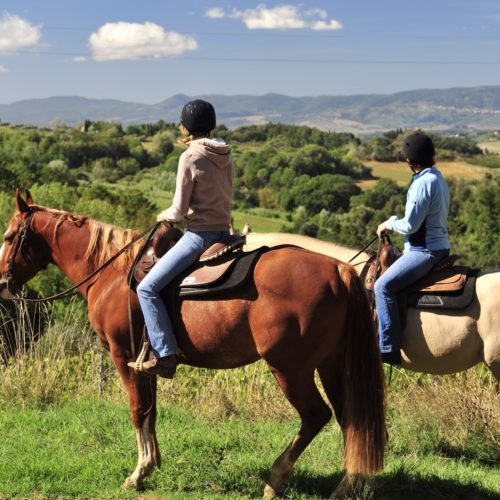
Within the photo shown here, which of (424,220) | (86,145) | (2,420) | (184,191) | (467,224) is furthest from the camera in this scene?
(86,145)

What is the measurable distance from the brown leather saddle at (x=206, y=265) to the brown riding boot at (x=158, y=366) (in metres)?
0.48

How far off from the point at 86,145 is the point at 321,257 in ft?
380

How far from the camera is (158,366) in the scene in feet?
16.1

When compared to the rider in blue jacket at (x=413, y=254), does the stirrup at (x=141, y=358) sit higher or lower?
lower

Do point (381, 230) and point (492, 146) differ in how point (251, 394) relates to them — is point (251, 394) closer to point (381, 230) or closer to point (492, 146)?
point (381, 230)

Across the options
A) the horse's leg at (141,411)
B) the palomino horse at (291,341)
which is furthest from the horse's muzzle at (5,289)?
the horse's leg at (141,411)

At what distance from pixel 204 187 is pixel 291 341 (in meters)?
1.21

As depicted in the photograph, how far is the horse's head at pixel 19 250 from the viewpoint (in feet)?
18.1

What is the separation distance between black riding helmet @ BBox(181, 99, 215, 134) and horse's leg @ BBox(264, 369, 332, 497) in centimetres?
175

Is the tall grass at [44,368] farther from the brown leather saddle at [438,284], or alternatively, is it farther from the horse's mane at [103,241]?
the brown leather saddle at [438,284]

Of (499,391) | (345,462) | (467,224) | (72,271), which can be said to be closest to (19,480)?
(72,271)

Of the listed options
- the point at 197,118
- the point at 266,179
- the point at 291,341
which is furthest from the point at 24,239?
the point at 266,179

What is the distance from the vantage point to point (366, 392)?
4.75 meters

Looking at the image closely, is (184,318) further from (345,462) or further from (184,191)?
(345,462)
